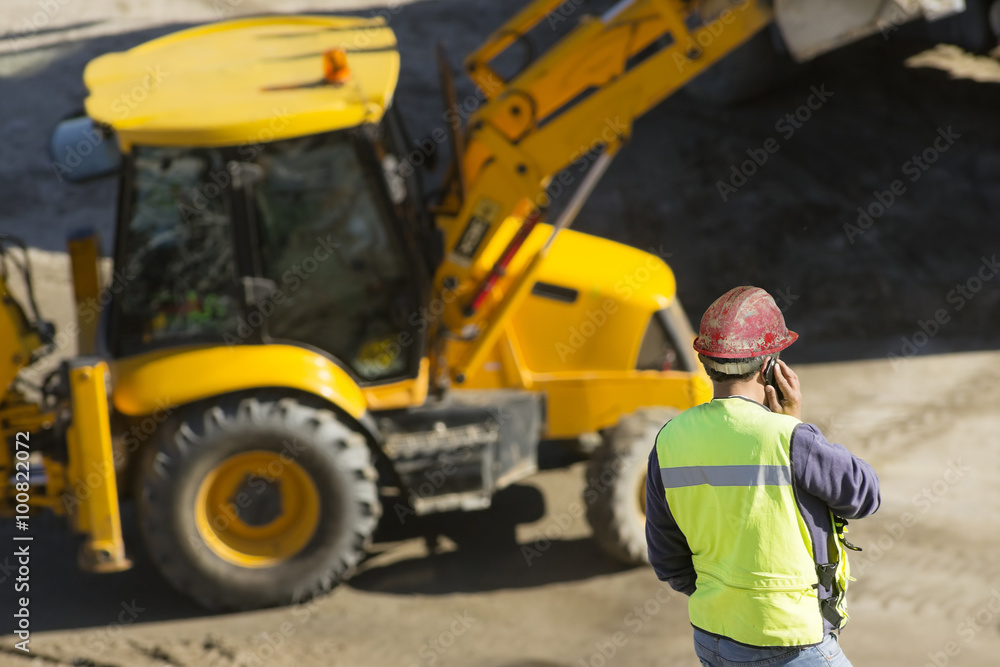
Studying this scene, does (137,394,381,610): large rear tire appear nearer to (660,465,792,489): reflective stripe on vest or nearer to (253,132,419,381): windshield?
(253,132,419,381): windshield

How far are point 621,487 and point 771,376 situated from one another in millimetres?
2643

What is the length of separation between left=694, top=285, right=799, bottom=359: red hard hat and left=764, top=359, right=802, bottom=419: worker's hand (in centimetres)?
8

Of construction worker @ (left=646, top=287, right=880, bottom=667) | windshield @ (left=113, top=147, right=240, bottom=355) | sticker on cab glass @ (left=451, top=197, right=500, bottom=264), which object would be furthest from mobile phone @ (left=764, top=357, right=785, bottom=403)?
windshield @ (left=113, top=147, right=240, bottom=355)

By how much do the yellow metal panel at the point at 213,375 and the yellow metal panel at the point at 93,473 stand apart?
15 centimetres

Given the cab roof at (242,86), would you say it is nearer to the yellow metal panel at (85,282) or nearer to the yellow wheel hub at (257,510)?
the yellow metal panel at (85,282)

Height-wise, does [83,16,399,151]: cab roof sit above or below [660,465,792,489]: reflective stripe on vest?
above

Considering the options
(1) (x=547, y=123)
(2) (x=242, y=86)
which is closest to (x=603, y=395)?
(1) (x=547, y=123)

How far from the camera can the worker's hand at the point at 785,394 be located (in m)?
2.62

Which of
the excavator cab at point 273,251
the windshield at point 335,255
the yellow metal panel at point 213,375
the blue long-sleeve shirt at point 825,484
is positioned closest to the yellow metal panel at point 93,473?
the yellow metal panel at point 213,375

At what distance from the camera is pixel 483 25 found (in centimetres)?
1341

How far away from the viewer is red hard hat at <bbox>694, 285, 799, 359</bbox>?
8.32 ft

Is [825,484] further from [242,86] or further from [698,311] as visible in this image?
[698,311]

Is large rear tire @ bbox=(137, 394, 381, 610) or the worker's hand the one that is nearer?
the worker's hand

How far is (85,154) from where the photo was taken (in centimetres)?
483
